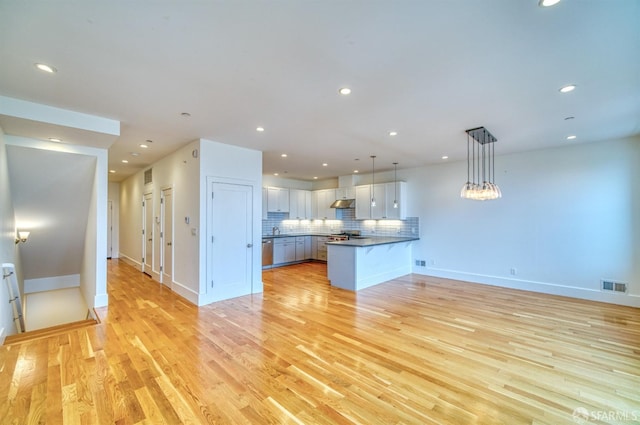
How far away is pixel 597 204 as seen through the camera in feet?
15.5

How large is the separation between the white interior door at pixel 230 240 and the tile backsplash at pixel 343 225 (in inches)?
132

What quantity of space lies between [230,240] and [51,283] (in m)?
4.94

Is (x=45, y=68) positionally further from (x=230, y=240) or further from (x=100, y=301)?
(x=100, y=301)

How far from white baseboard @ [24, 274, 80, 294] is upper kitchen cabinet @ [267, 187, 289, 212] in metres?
4.97

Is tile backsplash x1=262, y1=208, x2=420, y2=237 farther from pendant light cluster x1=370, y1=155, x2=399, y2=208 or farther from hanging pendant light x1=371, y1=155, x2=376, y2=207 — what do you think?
hanging pendant light x1=371, y1=155, x2=376, y2=207

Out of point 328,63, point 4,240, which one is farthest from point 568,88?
point 4,240

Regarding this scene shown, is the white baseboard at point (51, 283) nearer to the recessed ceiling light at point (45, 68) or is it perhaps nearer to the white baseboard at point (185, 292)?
the white baseboard at point (185, 292)

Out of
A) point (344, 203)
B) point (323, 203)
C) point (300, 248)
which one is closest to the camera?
point (344, 203)

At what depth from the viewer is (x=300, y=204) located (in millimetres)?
8930

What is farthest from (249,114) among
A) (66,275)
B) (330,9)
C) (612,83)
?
(66,275)

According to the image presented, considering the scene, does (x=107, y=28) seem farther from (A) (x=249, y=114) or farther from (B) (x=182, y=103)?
(A) (x=249, y=114)

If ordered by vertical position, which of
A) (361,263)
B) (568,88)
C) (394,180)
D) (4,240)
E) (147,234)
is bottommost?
(361,263)

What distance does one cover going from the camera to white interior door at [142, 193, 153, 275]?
6.41m

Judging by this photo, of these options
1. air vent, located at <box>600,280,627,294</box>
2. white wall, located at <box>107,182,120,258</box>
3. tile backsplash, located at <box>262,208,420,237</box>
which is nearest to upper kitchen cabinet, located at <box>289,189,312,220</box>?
tile backsplash, located at <box>262,208,420,237</box>
